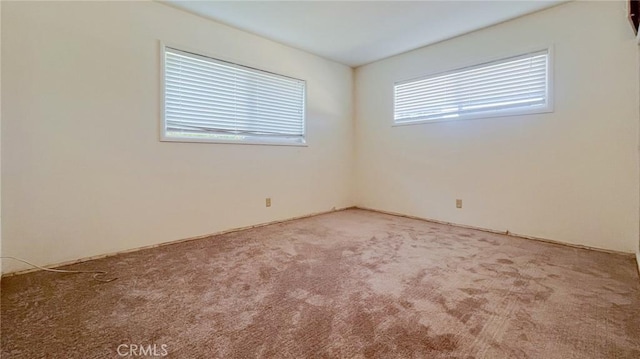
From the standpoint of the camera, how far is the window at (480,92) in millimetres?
2924

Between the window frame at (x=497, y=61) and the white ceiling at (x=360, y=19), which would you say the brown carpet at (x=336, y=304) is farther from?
the white ceiling at (x=360, y=19)

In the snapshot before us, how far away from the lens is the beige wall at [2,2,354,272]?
6.84 feet

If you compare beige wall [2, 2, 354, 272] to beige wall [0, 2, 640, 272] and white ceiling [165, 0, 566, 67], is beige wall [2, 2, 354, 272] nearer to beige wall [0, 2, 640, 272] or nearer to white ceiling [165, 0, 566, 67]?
beige wall [0, 2, 640, 272]

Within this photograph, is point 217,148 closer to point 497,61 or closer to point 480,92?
point 480,92

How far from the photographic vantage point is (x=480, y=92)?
3332 mm

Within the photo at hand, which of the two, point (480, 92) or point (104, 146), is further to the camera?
point (480, 92)

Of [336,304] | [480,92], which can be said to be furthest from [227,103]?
[480,92]

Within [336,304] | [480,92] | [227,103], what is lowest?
[336,304]

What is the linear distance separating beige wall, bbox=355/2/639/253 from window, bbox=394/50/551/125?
99 millimetres

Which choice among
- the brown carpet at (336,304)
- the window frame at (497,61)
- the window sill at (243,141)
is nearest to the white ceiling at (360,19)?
the window frame at (497,61)

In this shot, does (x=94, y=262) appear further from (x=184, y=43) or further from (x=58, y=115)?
(x=184, y=43)

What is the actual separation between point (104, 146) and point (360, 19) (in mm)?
2785

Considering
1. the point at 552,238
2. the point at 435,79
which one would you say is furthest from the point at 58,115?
the point at 552,238

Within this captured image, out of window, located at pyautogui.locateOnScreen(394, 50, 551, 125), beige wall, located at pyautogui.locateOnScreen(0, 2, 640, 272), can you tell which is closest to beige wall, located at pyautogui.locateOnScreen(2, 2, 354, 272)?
beige wall, located at pyautogui.locateOnScreen(0, 2, 640, 272)
